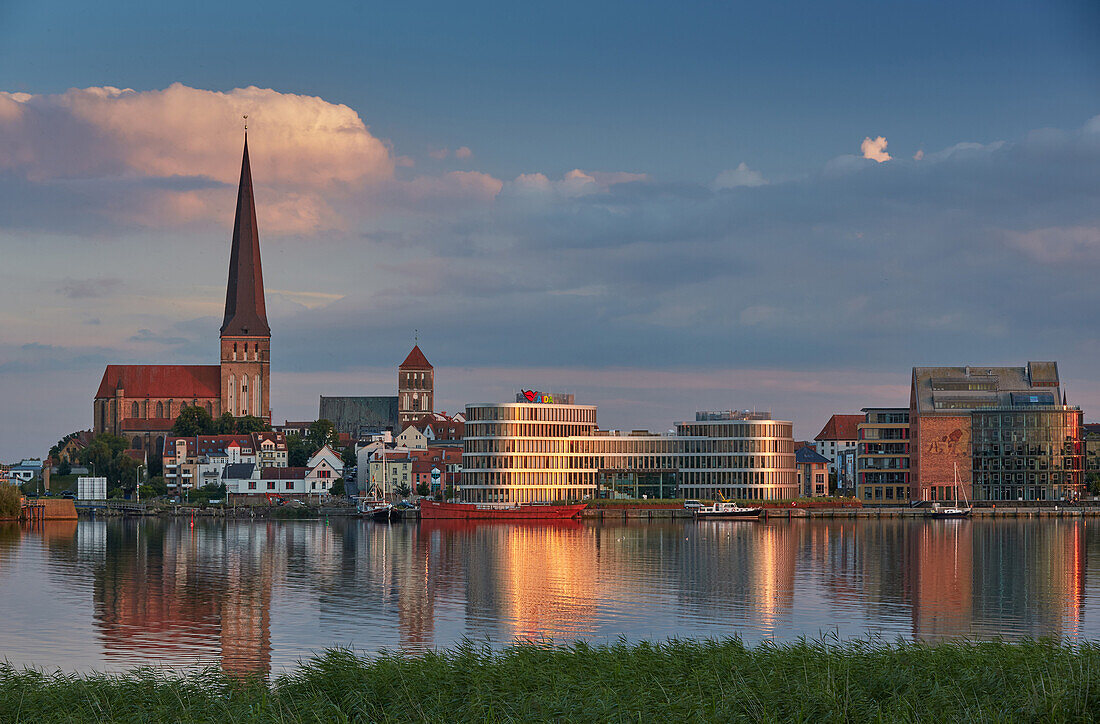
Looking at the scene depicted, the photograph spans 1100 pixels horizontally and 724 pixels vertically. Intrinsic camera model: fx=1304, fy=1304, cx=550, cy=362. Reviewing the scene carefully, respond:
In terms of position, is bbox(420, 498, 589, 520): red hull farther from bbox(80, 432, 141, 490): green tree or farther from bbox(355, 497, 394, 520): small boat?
bbox(80, 432, 141, 490): green tree

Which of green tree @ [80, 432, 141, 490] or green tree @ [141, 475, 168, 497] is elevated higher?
green tree @ [80, 432, 141, 490]

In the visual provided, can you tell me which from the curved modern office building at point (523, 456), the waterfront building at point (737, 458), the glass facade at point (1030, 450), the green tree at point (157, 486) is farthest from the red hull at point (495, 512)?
the green tree at point (157, 486)

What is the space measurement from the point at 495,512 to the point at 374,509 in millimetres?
14090

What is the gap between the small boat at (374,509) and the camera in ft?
491

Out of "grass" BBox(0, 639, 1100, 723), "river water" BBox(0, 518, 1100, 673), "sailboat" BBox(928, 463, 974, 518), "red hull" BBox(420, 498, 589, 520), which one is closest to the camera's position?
"grass" BBox(0, 639, 1100, 723)

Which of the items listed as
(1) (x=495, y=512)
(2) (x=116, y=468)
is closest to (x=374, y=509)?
(1) (x=495, y=512)

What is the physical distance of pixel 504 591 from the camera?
218ft

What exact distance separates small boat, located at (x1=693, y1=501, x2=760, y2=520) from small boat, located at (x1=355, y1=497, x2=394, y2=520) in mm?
35267

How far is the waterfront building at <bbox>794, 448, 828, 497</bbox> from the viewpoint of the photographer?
633 feet

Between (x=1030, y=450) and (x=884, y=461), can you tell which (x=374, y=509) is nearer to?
(x=884, y=461)

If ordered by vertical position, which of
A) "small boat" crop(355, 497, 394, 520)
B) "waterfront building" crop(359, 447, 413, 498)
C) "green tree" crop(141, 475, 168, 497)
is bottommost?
"small boat" crop(355, 497, 394, 520)

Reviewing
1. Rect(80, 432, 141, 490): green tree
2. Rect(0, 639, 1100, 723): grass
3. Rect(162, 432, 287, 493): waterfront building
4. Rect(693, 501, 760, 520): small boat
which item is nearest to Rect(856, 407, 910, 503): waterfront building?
Rect(693, 501, 760, 520): small boat

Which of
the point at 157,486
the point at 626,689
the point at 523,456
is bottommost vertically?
the point at 157,486

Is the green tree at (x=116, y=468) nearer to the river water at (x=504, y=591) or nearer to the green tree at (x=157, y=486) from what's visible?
the green tree at (x=157, y=486)
